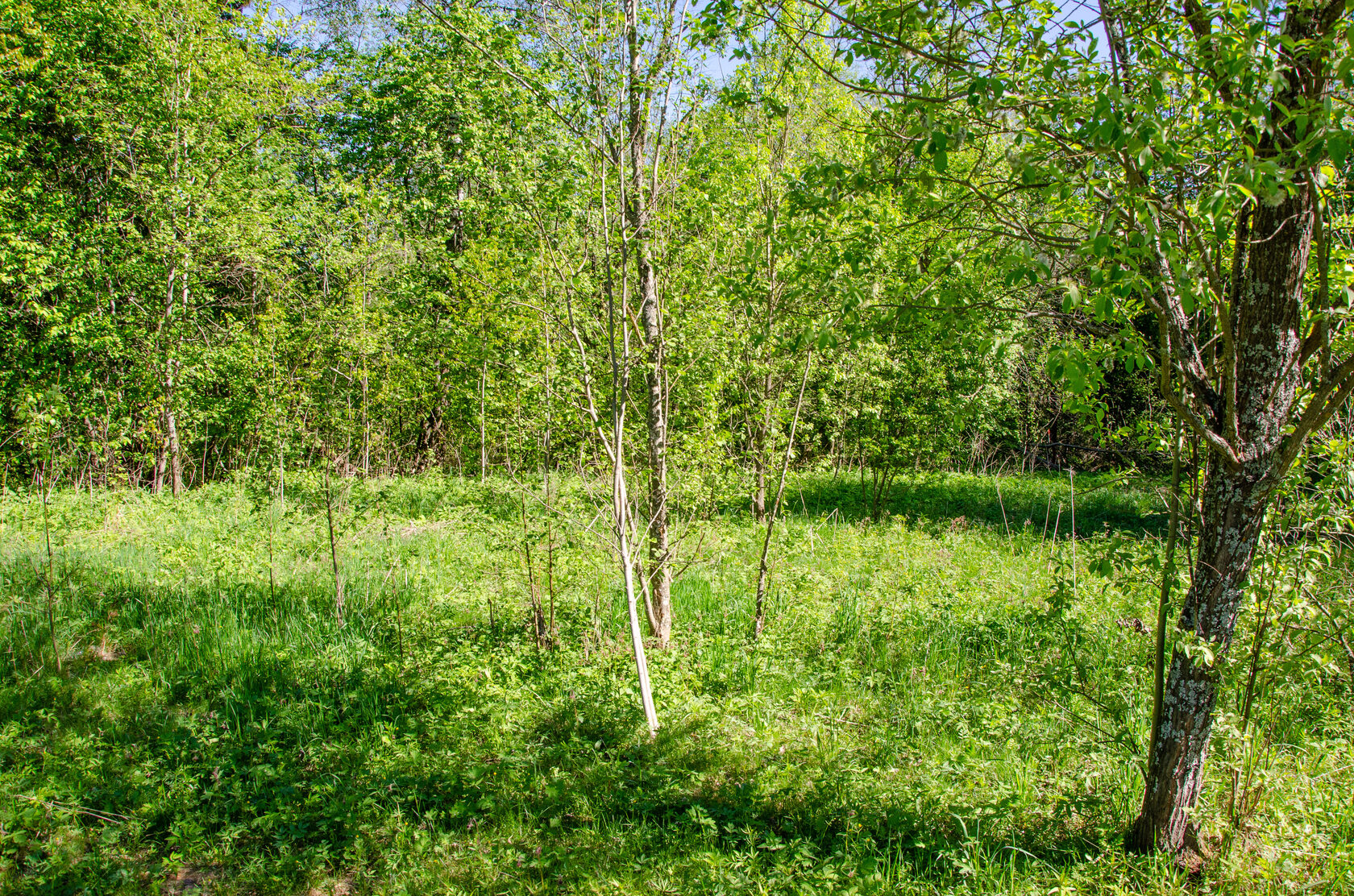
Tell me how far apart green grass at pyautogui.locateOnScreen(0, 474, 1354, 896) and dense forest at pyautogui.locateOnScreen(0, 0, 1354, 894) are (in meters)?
0.03

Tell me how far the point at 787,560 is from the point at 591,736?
3602 millimetres

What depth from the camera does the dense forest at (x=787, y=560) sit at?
7.48ft

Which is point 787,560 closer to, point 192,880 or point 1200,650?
point 1200,650

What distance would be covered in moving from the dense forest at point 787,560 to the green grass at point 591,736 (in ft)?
0.10

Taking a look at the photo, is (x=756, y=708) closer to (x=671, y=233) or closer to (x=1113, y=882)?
(x=1113, y=882)

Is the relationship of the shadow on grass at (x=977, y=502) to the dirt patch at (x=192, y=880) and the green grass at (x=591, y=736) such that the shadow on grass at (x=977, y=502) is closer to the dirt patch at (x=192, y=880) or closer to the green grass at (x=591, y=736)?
the green grass at (x=591, y=736)

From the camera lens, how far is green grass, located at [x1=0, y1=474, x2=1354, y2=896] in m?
2.96

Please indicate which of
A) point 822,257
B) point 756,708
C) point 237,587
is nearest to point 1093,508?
point 756,708

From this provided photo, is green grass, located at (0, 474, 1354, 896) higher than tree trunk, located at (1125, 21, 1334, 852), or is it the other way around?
tree trunk, located at (1125, 21, 1334, 852)

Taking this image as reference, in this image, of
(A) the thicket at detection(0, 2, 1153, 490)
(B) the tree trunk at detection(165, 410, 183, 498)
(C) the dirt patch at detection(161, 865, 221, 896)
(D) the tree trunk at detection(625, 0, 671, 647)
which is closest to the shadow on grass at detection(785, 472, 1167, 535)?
(A) the thicket at detection(0, 2, 1153, 490)

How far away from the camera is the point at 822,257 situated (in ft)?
8.93

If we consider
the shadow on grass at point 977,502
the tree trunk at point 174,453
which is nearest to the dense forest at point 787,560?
the shadow on grass at point 977,502

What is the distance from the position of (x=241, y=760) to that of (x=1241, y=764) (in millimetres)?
4998

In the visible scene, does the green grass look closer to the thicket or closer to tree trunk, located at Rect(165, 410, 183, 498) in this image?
the thicket
